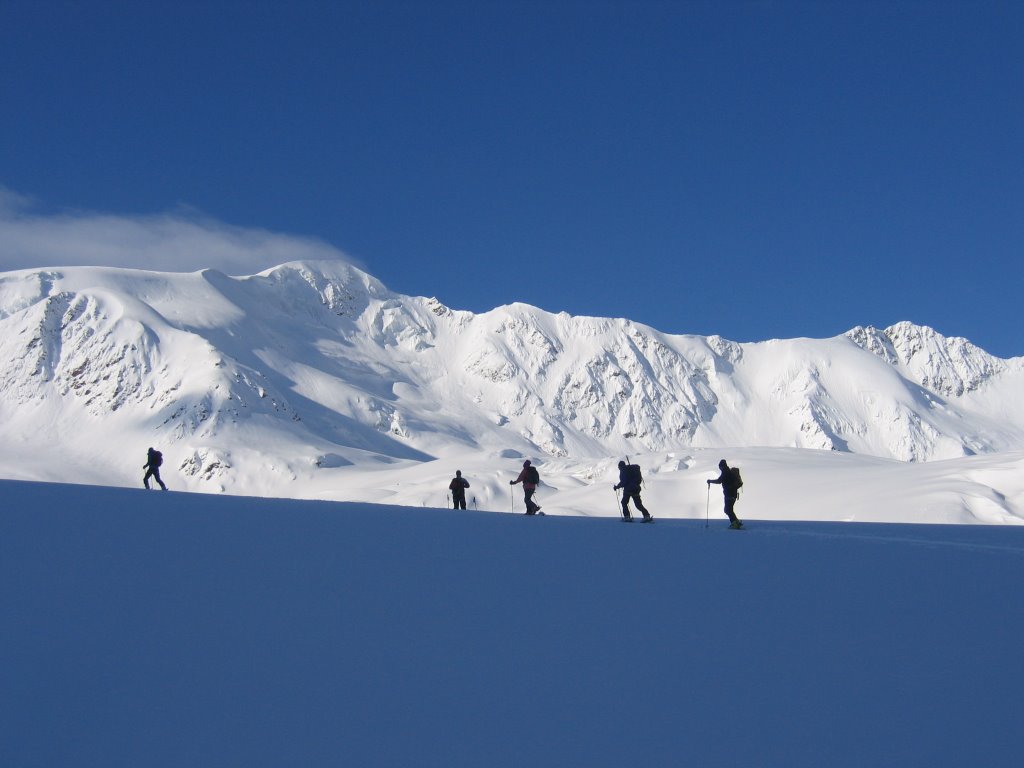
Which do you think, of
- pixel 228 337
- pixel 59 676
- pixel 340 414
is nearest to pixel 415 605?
pixel 59 676

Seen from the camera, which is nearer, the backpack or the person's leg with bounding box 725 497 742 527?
the person's leg with bounding box 725 497 742 527

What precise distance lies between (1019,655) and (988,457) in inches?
2444

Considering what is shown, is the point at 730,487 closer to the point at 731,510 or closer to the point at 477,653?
the point at 731,510

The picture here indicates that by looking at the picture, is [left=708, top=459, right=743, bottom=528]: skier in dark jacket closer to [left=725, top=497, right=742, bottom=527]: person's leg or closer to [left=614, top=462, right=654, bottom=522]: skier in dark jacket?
[left=725, top=497, right=742, bottom=527]: person's leg

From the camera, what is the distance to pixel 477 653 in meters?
8.02

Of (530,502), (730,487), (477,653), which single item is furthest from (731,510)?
(477,653)

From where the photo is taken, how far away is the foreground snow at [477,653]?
261 inches

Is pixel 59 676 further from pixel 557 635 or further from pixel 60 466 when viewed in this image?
pixel 60 466

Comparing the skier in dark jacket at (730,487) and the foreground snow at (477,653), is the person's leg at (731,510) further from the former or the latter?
the foreground snow at (477,653)

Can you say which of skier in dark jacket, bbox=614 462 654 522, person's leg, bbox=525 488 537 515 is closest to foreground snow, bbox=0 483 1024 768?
skier in dark jacket, bbox=614 462 654 522

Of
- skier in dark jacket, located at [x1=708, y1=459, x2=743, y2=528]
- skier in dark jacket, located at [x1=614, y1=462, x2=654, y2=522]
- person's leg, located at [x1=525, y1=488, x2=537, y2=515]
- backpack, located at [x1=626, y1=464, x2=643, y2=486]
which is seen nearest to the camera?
skier in dark jacket, located at [x1=708, y1=459, x2=743, y2=528]

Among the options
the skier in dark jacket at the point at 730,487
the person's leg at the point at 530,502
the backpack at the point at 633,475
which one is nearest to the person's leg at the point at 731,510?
the skier in dark jacket at the point at 730,487

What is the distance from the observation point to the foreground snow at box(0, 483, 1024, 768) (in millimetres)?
6621

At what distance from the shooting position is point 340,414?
18538cm
